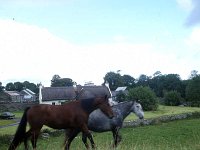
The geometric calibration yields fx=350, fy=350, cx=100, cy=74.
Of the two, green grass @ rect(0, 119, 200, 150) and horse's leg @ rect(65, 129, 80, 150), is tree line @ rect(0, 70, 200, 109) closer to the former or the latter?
green grass @ rect(0, 119, 200, 150)

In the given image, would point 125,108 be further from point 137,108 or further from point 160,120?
point 160,120

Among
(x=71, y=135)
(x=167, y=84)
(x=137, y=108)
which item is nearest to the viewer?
(x=71, y=135)

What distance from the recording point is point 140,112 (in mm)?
17375

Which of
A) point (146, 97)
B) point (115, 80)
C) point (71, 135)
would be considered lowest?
point (71, 135)

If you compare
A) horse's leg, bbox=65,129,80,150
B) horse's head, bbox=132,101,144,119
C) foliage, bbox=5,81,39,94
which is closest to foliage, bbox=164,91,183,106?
horse's head, bbox=132,101,144,119

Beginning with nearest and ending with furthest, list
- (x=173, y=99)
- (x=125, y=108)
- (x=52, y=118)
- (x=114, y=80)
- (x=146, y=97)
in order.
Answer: (x=52, y=118) → (x=125, y=108) → (x=146, y=97) → (x=173, y=99) → (x=114, y=80)

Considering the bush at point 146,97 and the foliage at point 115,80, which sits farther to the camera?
the foliage at point 115,80

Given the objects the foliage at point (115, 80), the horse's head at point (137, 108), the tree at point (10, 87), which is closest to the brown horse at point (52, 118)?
the horse's head at point (137, 108)

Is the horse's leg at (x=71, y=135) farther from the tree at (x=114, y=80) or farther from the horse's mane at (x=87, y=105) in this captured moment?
the tree at (x=114, y=80)

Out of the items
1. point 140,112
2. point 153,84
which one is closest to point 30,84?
point 153,84

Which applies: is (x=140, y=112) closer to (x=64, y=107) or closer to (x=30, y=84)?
(x=64, y=107)

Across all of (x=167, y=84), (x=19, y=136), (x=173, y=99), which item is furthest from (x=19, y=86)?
(x=19, y=136)

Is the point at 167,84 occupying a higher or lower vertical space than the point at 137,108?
higher

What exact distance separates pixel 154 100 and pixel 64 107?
4673 cm
